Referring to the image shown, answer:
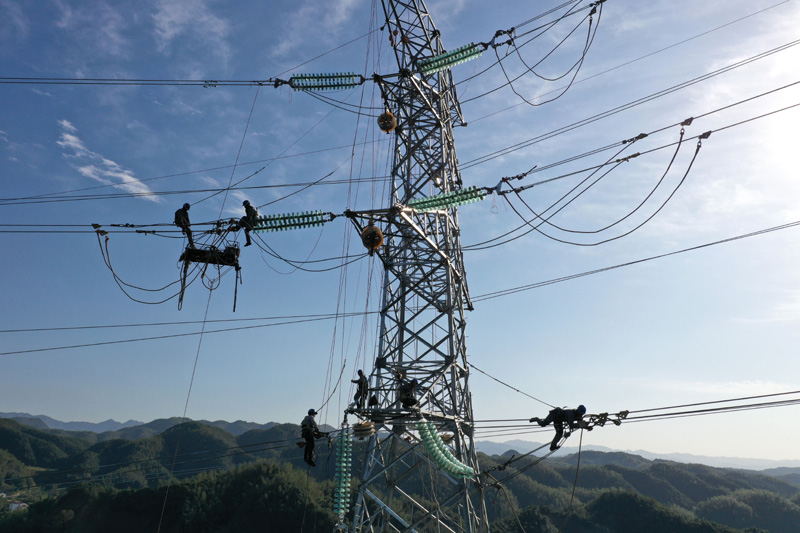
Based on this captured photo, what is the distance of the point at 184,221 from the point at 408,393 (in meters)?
7.49

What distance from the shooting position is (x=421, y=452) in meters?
14.1

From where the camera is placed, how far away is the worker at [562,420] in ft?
34.2

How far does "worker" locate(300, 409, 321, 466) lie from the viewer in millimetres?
14516

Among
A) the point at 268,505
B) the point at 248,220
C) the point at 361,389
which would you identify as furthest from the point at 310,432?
the point at 268,505

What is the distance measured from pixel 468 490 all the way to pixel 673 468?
590 feet

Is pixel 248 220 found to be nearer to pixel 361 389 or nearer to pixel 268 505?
pixel 361 389

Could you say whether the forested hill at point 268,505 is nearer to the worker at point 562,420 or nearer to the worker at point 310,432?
the worker at point 310,432

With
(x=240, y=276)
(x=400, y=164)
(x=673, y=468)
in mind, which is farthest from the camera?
(x=673, y=468)

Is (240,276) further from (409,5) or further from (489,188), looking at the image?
(409,5)

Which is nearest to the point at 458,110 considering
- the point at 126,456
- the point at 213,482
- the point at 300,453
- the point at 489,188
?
the point at 489,188

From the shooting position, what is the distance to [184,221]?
13.4 m

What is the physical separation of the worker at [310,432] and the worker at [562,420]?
22.0 ft

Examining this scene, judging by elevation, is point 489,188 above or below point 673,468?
above

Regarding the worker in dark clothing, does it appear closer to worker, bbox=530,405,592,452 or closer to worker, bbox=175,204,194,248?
worker, bbox=530,405,592,452
